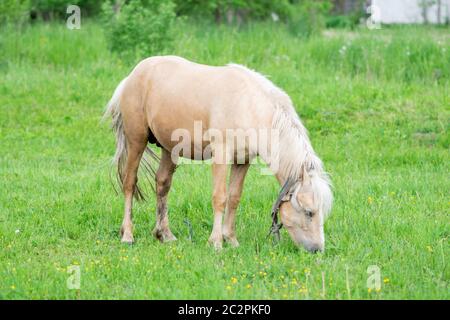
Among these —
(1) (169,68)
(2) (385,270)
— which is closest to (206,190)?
(1) (169,68)

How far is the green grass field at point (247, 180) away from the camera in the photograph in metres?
5.86

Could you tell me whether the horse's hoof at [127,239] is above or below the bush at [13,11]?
below

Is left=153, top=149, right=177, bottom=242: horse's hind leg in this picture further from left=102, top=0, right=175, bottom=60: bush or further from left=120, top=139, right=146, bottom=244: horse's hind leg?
left=102, top=0, right=175, bottom=60: bush

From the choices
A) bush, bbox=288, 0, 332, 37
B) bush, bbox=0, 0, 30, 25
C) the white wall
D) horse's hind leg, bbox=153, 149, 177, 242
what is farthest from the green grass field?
the white wall

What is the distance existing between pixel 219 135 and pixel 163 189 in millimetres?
1115

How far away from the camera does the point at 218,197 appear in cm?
672

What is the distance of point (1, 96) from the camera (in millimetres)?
12828

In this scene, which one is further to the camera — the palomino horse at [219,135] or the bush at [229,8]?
the bush at [229,8]

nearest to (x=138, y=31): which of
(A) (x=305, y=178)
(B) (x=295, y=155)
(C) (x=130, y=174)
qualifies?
(C) (x=130, y=174)

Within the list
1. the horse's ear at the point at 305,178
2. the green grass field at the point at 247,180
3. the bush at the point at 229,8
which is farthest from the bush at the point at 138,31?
the horse's ear at the point at 305,178

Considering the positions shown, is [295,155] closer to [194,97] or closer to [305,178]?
[305,178]

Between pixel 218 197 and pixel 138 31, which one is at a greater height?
pixel 138 31

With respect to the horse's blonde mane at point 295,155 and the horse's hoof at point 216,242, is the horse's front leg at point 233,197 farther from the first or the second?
the horse's blonde mane at point 295,155

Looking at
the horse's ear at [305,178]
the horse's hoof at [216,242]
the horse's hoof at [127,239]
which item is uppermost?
the horse's ear at [305,178]
